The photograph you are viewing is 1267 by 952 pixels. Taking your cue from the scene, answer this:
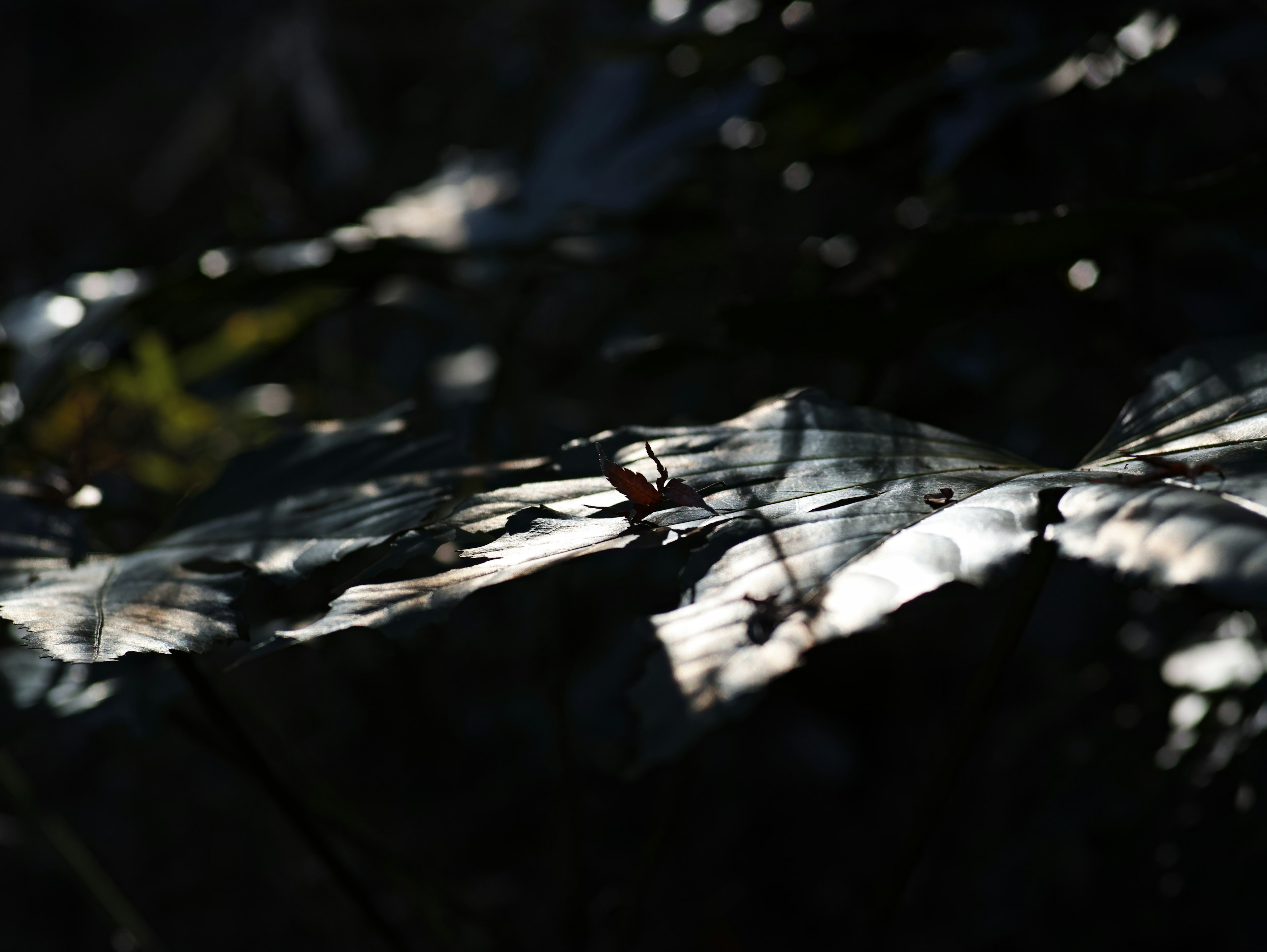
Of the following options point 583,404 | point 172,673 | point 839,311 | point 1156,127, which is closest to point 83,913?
point 172,673

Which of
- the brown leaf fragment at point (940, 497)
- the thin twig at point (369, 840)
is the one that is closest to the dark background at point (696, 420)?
the thin twig at point (369, 840)

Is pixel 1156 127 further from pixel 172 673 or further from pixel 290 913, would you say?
pixel 290 913

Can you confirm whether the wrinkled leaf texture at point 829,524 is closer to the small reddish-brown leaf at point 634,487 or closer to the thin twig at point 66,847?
the small reddish-brown leaf at point 634,487

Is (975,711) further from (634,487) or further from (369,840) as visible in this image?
(369,840)

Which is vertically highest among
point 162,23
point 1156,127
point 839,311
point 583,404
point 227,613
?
point 162,23

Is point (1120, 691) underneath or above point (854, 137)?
underneath

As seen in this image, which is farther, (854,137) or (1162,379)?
(854,137)

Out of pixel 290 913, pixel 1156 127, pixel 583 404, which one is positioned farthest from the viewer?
pixel 583 404

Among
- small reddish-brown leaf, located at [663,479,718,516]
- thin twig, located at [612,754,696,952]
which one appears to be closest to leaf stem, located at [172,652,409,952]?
thin twig, located at [612,754,696,952]
